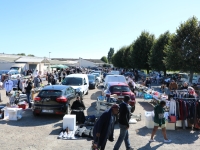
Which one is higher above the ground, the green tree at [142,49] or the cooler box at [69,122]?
the green tree at [142,49]

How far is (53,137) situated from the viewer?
314 inches

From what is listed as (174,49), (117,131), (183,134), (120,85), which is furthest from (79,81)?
(174,49)

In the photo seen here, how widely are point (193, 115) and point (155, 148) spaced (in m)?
2.90

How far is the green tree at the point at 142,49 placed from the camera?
4391cm

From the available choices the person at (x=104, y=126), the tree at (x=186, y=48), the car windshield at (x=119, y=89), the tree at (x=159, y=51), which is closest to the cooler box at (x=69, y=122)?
the person at (x=104, y=126)

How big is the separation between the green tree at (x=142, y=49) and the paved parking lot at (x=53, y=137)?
34.7 meters

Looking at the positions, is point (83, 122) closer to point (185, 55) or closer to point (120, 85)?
point (120, 85)

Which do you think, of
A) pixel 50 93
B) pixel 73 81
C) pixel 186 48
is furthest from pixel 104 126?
pixel 186 48

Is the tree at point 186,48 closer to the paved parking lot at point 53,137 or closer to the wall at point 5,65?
the paved parking lot at point 53,137

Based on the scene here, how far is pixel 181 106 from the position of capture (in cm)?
909

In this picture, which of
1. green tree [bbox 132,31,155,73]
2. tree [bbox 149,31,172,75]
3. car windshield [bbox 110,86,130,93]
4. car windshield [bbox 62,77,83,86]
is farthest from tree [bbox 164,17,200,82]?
green tree [bbox 132,31,155,73]

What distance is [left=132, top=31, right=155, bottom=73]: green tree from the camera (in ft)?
144

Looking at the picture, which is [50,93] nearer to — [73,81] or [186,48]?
[73,81]

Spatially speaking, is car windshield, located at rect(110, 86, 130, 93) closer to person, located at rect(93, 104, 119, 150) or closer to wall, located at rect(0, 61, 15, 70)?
person, located at rect(93, 104, 119, 150)
